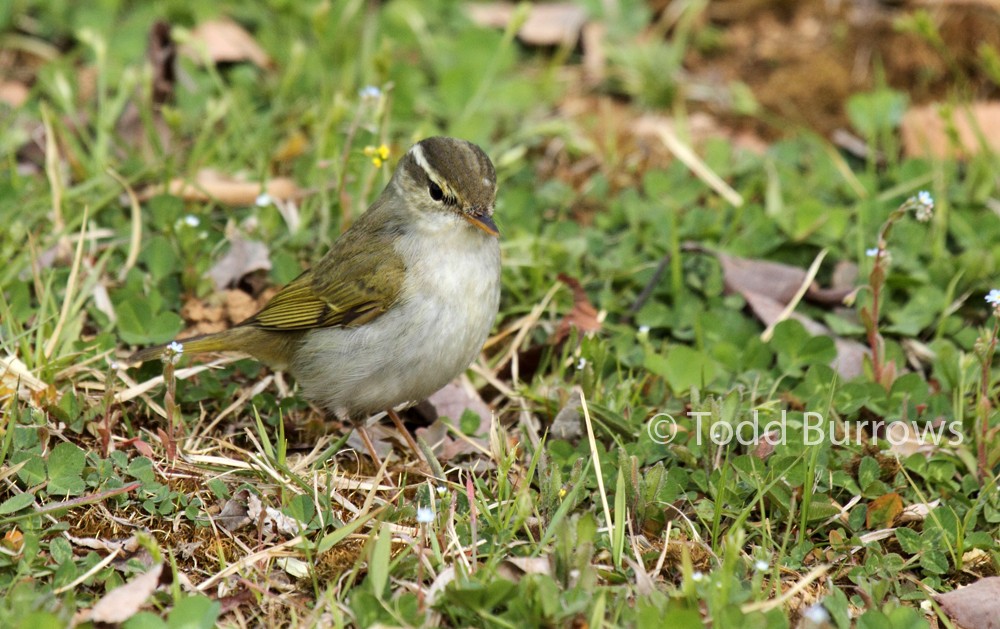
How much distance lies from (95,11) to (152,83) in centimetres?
104

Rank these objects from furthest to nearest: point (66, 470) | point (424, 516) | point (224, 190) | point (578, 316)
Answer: point (224, 190) → point (578, 316) → point (66, 470) → point (424, 516)

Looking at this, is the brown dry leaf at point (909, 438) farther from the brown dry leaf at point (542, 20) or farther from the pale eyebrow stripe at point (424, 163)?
the brown dry leaf at point (542, 20)

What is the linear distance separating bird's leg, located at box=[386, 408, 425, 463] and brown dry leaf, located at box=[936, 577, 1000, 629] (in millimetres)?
2206

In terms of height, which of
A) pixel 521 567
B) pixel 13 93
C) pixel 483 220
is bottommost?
pixel 521 567

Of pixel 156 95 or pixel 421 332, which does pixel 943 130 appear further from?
pixel 156 95

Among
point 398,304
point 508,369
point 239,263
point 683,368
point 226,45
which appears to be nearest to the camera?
point 398,304

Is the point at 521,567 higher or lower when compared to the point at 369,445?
higher

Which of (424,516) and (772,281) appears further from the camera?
(772,281)

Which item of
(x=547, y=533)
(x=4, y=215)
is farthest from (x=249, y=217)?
(x=547, y=533)

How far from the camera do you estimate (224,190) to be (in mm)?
6414

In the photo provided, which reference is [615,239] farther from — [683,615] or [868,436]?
[683,615]

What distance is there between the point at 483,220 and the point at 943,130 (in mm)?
3571

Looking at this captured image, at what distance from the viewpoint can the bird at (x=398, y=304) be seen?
16.2 ft

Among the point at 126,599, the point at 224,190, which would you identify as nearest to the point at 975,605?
the point at 126,599
